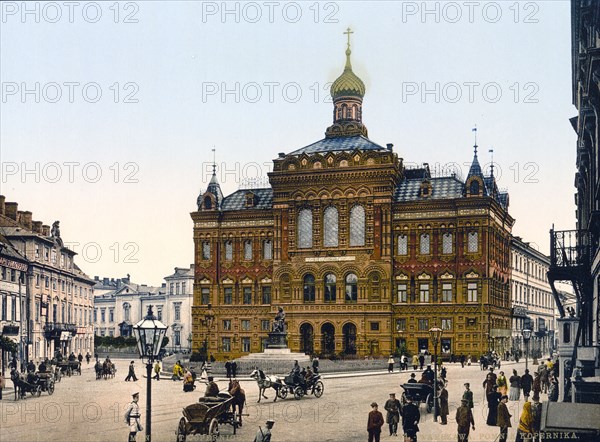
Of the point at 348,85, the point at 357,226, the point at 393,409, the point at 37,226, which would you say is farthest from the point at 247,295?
the point at 393,409

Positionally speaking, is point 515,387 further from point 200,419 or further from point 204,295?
point 204,295

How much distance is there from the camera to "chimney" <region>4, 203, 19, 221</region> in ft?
236

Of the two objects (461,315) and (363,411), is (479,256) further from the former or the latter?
(363,411)

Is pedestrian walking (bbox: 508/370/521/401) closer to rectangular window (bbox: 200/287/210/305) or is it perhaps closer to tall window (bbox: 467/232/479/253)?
tall window (bbox: 467/232/479/253)

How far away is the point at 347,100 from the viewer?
8400 cm

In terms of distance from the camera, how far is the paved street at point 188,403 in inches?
978

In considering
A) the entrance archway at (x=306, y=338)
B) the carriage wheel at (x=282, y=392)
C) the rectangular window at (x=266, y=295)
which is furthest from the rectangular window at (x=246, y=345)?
the carriage wheel at (x=282, y=392)

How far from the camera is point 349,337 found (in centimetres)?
7338

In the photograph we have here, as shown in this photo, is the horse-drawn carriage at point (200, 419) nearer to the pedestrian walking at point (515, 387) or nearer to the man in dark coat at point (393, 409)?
the man in dark coat at point (393, 409)

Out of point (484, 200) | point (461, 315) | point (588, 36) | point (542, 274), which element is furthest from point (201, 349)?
point (588, 36)

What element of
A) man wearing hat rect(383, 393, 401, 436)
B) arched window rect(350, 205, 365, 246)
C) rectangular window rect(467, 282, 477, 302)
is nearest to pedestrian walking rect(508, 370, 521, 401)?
man wearing hat rect(383, 393, 401, 436)

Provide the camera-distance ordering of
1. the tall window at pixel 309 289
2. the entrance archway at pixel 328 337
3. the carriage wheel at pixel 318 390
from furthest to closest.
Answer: the tall window at pixel 309 289, the entrance archway at pixel 328 337, the carriage wheel at pixel 318 390

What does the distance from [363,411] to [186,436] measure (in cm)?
915

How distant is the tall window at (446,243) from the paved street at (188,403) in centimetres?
2835
